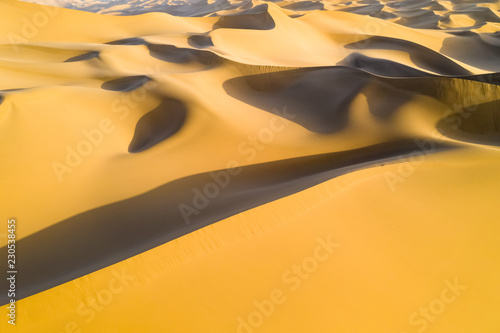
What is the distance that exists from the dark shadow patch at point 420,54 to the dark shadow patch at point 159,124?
377 inches

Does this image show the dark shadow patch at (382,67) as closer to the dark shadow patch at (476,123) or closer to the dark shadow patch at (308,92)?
the dark shadow patch at (308,92)

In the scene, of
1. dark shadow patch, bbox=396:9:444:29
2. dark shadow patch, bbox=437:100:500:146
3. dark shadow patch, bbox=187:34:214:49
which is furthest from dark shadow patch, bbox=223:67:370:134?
dark shadow patch, bbox=396:9:444:29

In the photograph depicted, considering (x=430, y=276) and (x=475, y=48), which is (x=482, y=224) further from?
(x=475, y=48)

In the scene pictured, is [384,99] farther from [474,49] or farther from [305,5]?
[305,5]

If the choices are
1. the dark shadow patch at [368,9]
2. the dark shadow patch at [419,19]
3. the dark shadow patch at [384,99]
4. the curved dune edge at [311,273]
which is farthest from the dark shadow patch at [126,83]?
the dark shadow patch at [368,9]

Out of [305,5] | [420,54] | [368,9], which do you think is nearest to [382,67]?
[420,54]

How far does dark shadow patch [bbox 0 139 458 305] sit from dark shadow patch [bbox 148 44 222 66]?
5593mm

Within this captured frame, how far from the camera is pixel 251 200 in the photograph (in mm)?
3254

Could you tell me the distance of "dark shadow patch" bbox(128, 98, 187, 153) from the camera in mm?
4926

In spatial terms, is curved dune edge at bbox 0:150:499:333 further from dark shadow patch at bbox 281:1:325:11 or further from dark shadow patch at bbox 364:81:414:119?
dark shadow patch at bbox 281:1:325:11

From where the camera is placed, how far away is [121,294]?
6.66ft

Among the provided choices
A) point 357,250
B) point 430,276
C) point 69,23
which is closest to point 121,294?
point 357,250

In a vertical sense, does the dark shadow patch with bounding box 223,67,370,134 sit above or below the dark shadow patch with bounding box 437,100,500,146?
above

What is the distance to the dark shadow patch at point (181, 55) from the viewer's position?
8.75 metres
